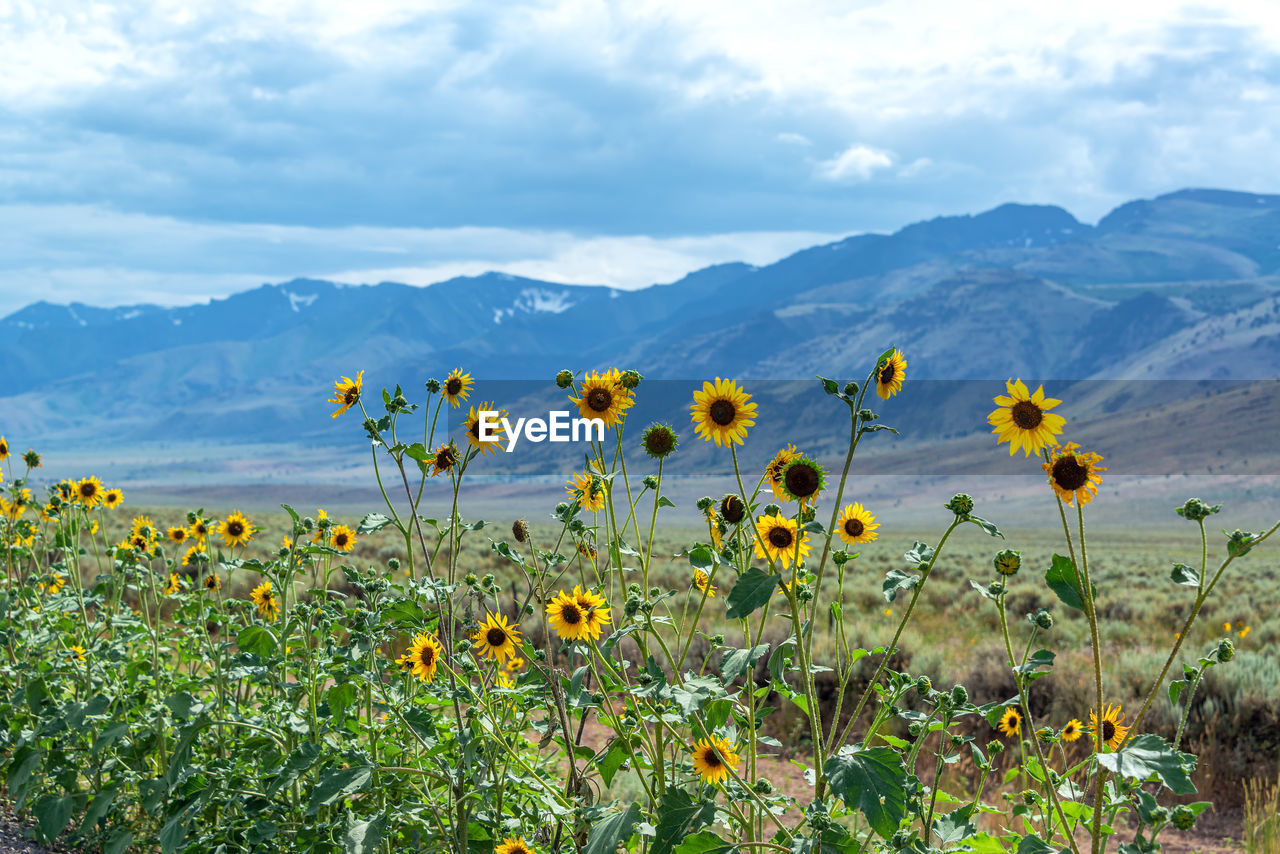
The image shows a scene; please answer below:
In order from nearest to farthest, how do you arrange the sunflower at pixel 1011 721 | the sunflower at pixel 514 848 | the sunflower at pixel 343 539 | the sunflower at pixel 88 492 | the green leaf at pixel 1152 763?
the green leaf at pixel 1152 763 < the sunflower at pixel 514 848 < the sunflower at pixel 1011 721 < the sunflower at pixel 343 539 < the sunflower at pixel 88 492

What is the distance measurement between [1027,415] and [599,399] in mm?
1410

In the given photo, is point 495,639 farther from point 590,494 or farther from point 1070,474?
point 1070,474

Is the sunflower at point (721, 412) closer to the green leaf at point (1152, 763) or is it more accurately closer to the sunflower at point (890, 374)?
the sunflower at point (890, 374)

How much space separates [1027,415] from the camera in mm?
2924

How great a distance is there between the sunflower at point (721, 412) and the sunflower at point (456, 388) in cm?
100

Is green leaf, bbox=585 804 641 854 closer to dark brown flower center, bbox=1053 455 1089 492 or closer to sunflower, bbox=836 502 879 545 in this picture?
sunflower, bbox=836 502 879 545

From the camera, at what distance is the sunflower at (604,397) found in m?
3.34

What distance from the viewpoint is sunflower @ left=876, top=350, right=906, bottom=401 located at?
9.53ft

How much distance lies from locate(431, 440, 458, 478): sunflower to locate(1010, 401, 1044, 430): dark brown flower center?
209cm

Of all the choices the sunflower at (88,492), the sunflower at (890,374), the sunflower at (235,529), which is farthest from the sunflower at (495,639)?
the sunflower at (88,492)

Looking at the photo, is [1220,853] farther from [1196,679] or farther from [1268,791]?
[1196,679]

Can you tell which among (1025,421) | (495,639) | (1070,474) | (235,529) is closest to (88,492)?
(235,529)

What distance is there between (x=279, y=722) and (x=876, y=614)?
13.7 m

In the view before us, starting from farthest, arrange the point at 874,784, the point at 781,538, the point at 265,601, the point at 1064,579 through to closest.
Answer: the point at 265,601 → the point at 781,538 → the point at 1064,579 → the point at 874,784
